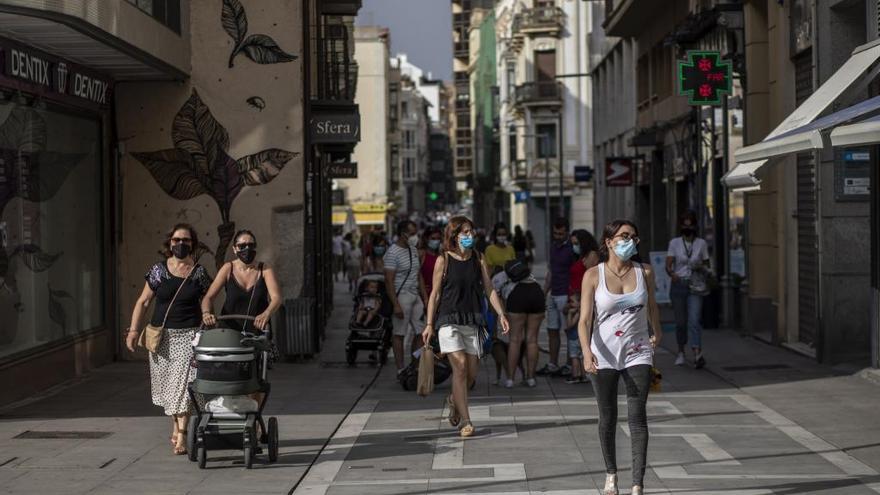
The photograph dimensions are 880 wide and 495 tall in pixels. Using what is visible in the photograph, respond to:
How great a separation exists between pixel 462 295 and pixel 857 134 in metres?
3.51

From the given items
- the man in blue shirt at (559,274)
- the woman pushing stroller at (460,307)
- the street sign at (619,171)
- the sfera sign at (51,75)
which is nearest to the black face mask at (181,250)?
the woman pushing stroller at (460,307)

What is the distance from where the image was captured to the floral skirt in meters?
→ 12.0

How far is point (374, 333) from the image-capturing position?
20.3m

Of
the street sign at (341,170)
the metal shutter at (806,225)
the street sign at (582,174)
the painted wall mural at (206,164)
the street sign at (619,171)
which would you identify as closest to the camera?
the metal shutter at (806,225)

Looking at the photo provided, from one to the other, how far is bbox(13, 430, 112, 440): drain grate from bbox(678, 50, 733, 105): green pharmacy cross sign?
1387cm

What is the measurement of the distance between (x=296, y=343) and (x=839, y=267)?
6936 millimetres

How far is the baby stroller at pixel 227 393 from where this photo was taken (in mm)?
11180

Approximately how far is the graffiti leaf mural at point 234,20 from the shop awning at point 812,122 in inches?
298

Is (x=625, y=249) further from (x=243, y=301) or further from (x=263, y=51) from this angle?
(x=263, y=51)

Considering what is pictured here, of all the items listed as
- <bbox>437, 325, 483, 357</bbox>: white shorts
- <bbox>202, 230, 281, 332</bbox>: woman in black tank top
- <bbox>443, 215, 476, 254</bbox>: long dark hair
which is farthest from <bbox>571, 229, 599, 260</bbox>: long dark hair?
<bbox>202, 230, 281, 332</bbox>: woman in black tank top

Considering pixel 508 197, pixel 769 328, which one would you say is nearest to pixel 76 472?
pixel 769 328

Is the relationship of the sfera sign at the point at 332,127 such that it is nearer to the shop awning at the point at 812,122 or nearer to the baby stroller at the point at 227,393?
the shop awning at the point at 812,122

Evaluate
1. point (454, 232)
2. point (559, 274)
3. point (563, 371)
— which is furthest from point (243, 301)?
point (563, 371)

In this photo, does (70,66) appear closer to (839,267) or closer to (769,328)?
(839,267)
